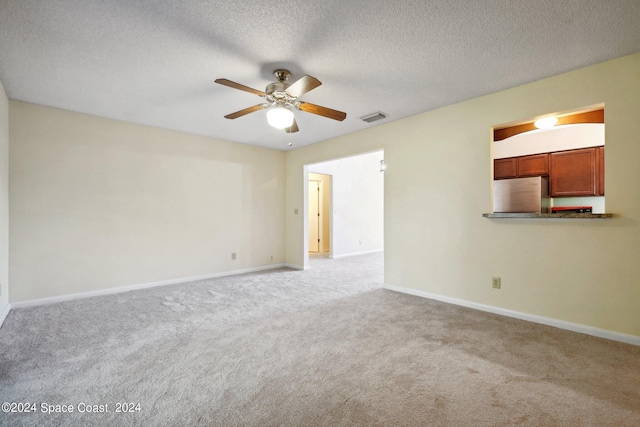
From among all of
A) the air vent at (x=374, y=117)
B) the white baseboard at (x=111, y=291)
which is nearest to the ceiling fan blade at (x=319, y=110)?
the air vent at (x=374, y=117)

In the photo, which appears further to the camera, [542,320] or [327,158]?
[327,158]

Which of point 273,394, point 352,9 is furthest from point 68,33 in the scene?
point 273,394

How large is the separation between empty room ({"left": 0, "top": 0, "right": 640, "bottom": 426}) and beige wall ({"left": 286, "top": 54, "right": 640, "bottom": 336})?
19mm

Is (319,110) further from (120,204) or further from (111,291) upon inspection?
(111,291)

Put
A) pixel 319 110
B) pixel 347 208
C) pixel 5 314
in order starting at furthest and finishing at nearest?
pixel 347 208
pixel 5 314
pixel 319 110

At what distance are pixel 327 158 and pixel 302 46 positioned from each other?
9.59ft

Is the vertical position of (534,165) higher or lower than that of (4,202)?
higher

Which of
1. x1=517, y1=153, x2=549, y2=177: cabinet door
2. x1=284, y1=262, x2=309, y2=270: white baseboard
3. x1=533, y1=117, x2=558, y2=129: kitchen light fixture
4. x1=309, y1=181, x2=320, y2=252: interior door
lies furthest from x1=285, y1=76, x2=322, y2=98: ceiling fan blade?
x1=309, y1=181, x2=320, y2=252: interior door

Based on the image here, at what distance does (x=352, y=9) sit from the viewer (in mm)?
1808

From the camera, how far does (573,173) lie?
4016mm

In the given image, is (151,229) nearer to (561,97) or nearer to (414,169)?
(414,169)

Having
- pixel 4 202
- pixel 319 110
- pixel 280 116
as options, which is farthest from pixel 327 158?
pixel 4 202

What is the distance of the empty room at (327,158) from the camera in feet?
5.77

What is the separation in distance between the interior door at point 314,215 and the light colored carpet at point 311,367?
15.1ft
